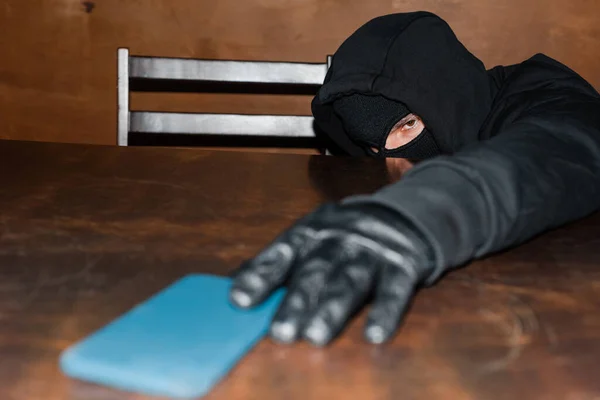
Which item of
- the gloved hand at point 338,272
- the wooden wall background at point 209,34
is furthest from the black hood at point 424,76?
the wooden wall background at point 209,34

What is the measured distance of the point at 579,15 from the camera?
2012 millimetres

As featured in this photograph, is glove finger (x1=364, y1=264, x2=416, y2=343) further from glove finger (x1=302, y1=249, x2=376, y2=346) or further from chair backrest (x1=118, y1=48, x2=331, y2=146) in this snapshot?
chair backrest (x1=118, y1=48, x2=331, y2=146)

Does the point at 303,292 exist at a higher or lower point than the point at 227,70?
higher

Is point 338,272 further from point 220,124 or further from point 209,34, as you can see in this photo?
point 209,34

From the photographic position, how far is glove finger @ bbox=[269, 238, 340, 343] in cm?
46

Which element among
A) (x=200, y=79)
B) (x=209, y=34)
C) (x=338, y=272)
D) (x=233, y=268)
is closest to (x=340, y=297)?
(x=338, y=272)

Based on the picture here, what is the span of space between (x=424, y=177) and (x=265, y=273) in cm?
19

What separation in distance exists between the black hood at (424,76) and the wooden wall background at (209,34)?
0.79 m

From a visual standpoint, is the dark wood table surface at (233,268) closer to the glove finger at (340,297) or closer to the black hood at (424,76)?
the glove finger at (340,297)

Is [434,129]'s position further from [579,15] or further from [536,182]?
[579,15]

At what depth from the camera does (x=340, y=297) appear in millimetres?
465

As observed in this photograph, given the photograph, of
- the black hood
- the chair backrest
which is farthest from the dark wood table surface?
the chair backrest

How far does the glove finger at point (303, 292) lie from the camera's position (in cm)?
46

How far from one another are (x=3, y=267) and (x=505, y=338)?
0.38 metres
